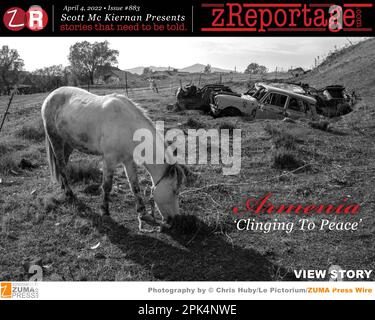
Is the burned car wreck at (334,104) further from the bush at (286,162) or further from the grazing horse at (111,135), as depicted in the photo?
the grazing horse at (111,135)

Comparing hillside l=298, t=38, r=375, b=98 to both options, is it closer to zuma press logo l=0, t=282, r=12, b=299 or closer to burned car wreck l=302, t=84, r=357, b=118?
burned car wreck l=302, t=84, r=357, b=118

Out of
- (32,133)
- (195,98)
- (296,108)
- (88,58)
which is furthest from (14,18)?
(88,58)

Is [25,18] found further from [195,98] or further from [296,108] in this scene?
[195,98]

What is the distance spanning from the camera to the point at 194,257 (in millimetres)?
4332

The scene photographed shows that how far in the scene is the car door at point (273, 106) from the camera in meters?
11.6

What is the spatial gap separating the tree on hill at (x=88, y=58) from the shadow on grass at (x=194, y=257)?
183ft

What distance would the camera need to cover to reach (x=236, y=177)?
6953 mm

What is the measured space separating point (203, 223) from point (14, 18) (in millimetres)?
4498

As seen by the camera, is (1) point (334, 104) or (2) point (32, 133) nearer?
(2) point (32, 133)

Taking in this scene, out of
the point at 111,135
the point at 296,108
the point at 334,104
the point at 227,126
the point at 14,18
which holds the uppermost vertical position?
the point at 14,18

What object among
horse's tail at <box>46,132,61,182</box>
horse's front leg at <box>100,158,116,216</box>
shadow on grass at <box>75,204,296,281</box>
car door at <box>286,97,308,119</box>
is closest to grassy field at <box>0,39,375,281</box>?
shadow on grass at <box>75,204,296,281</box>

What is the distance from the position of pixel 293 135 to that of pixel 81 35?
6148 millimetres

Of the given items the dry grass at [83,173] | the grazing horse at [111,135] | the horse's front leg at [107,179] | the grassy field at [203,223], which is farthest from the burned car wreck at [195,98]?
the horse's front leg at [107,179]

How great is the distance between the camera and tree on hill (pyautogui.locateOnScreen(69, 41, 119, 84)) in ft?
183
